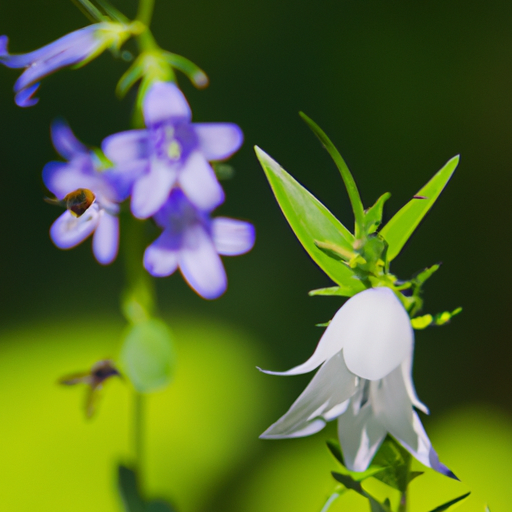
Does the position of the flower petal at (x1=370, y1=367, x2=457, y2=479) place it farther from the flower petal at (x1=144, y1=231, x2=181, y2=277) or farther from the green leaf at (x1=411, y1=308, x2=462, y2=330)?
the flower petal at (x1=144, y1=231, x2=181, y2=277)

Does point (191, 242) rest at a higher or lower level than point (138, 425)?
higher

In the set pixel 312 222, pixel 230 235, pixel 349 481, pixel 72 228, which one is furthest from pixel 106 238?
pixel 349 481

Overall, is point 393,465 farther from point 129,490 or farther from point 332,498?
point 129,490

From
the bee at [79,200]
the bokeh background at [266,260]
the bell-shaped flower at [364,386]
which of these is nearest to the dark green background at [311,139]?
the bokeh background at [266,260]

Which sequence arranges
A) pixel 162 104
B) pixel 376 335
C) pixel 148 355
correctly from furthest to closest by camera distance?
pixel 148 355, pixel 162 104, pixel 376 335

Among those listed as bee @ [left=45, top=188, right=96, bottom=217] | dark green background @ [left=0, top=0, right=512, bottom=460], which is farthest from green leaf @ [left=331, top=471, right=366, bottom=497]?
bee @ [left=45, top=188, right=96, bottom=217]

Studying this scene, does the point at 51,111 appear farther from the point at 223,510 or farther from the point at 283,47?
the point at 223,510

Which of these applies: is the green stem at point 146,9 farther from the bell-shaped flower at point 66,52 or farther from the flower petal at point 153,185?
the flower petal at point 153,185

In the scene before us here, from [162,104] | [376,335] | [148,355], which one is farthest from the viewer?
[148,355]
